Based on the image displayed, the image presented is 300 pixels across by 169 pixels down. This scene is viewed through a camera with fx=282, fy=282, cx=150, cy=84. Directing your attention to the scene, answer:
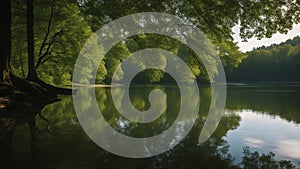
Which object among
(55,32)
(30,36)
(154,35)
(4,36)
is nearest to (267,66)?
(55,32)

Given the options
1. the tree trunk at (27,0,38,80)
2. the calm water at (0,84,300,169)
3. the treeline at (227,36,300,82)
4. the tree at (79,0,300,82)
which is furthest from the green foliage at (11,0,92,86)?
the treeline at (227,36,300,82)

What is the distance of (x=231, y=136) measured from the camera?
27.9ft

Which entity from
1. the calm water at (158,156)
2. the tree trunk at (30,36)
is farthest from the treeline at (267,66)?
the calm water at (158,156)

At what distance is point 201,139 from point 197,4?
5.71 m

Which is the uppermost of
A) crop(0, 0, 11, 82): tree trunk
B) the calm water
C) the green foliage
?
the green foliage

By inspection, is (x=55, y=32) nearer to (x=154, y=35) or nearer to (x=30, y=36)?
(x=30, y=36)

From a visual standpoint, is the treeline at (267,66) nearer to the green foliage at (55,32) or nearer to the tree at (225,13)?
the green foliage at (55,32)

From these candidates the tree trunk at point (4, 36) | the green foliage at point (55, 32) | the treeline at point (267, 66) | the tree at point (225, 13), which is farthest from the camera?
the treeline at point (267, 66)

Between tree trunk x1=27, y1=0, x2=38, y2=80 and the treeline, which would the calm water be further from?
the treeline

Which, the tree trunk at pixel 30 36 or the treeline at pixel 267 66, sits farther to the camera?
the treeline at pixel 267 66

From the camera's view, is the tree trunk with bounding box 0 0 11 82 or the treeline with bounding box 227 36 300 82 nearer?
the tree trunk with bounding box 0 0 11 82

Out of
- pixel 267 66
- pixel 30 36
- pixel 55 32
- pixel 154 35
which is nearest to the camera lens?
pixel 154 35

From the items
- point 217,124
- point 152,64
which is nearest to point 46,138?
point 217,124

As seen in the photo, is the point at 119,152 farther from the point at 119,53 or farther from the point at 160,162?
the point at 119,53
